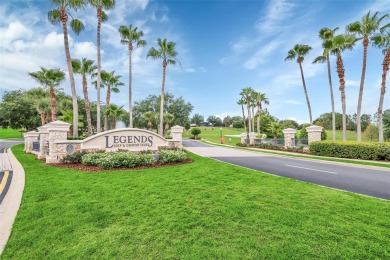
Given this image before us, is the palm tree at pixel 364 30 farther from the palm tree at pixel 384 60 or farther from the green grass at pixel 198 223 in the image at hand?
the green grass at pixel 198 223

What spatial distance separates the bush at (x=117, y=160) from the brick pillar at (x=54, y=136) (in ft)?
6.29

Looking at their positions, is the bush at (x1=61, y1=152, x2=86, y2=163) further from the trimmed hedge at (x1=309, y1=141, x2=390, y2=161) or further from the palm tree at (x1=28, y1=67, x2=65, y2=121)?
the trimmed hedge at (x1=309, y1=141, x2=390, y2=161)

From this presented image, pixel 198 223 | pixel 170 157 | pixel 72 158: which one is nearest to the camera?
pixel 198 223

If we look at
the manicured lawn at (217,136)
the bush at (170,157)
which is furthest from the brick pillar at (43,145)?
the manicured lawn at (217,136)

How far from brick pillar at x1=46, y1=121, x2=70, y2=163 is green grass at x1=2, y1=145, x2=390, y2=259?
5.47m

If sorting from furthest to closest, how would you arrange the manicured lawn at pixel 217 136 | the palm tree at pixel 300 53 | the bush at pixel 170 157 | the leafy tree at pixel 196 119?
the leafy tree at pixel 196 119, the manicured lawn at pixel 217 136, the palm tree at pixel 300 53, the bush at pixel 170 157

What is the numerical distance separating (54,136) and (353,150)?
2150 centimetres

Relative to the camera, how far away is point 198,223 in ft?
14.5

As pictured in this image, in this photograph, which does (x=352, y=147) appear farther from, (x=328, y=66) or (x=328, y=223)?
(x=328, y=223)

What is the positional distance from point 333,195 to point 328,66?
25289mm

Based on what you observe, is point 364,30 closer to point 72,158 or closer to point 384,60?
point 384,60

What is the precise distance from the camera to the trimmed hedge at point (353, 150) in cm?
1632

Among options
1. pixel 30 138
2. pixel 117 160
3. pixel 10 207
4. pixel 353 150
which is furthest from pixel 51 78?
pixel 353 150

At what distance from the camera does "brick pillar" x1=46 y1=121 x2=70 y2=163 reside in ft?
40.4
